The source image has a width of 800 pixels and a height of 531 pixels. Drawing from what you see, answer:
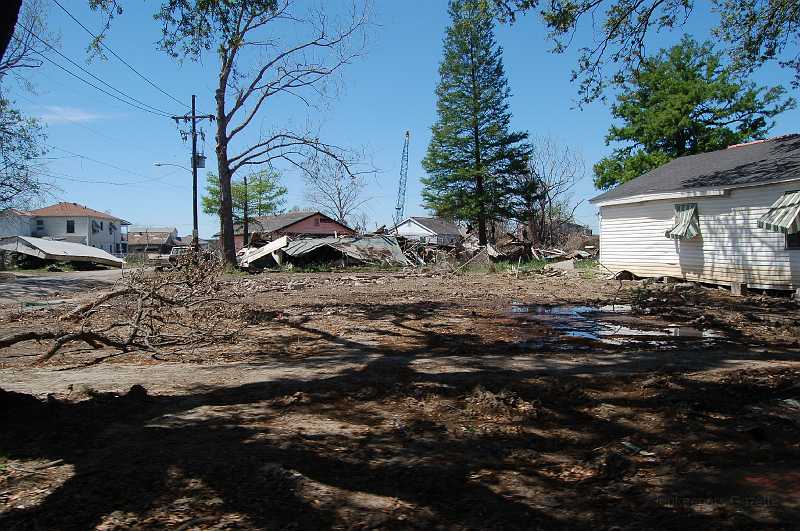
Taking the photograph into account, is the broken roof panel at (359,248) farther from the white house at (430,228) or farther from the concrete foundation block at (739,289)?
the white house at (430,228)

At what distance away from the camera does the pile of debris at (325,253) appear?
29000 millimetres

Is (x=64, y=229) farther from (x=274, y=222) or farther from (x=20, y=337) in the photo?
(x=20, y=337)

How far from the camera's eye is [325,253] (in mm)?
29609

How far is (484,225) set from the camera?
1582 inches

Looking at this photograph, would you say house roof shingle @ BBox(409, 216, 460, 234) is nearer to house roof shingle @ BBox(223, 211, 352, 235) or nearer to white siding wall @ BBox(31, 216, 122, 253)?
house roof shingle @ BBox(223, 211, 352, 235)

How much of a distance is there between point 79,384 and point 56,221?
231 feet

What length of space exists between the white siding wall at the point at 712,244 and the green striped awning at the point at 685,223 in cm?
16

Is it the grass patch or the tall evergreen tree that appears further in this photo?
the tall evergreen tree

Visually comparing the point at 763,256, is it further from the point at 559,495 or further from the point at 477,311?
the point at 559,495

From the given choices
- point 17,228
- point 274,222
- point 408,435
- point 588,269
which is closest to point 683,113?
point 588,269

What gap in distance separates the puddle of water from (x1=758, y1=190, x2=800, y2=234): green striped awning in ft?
13.7

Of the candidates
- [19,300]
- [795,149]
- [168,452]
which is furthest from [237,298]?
[795,149]

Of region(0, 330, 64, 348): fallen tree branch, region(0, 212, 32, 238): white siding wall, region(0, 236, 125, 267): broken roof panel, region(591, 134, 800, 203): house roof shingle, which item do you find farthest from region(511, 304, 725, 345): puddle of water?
region(0, 212, 32, 238): white siding wall

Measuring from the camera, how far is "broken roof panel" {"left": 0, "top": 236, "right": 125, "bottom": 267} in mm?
32594
